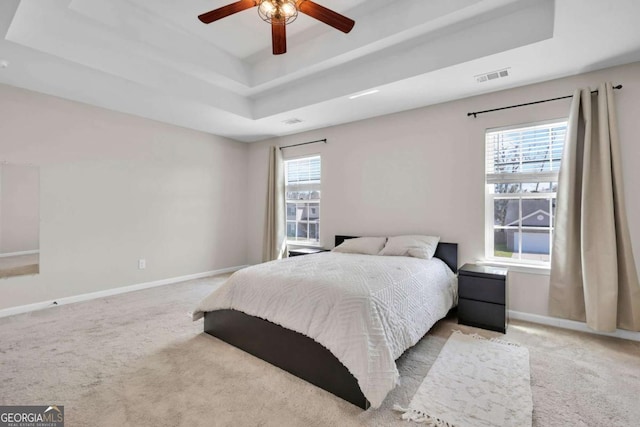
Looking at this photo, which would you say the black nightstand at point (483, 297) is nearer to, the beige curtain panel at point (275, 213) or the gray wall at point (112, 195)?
the beige curtain panel at point (275, 213)

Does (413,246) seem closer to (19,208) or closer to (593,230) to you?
(593,230)

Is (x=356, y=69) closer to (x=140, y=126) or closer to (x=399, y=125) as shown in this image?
(x=399, y=125)

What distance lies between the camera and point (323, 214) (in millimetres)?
4742

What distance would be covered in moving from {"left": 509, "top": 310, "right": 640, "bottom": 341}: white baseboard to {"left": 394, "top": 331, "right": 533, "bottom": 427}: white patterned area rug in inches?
31.2

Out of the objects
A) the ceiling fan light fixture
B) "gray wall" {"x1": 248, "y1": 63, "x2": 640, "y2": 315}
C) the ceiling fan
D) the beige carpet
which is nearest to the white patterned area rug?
the beige carpet

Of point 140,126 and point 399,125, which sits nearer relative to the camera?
point 399,125

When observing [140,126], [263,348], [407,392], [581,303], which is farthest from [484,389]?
[140,126]

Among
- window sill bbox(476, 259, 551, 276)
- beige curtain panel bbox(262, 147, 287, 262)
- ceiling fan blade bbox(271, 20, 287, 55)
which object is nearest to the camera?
ceiling fan blade bbox(271, 20, 287, 55)

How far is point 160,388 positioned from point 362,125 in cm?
381

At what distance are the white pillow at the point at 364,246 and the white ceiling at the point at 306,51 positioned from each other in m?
1.74

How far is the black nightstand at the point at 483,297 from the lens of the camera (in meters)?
2.74

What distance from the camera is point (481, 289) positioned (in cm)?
283

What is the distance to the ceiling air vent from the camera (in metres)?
2.82

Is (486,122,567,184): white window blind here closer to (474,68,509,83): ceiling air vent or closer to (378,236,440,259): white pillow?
(474,68,509,83): ceiling air vent
